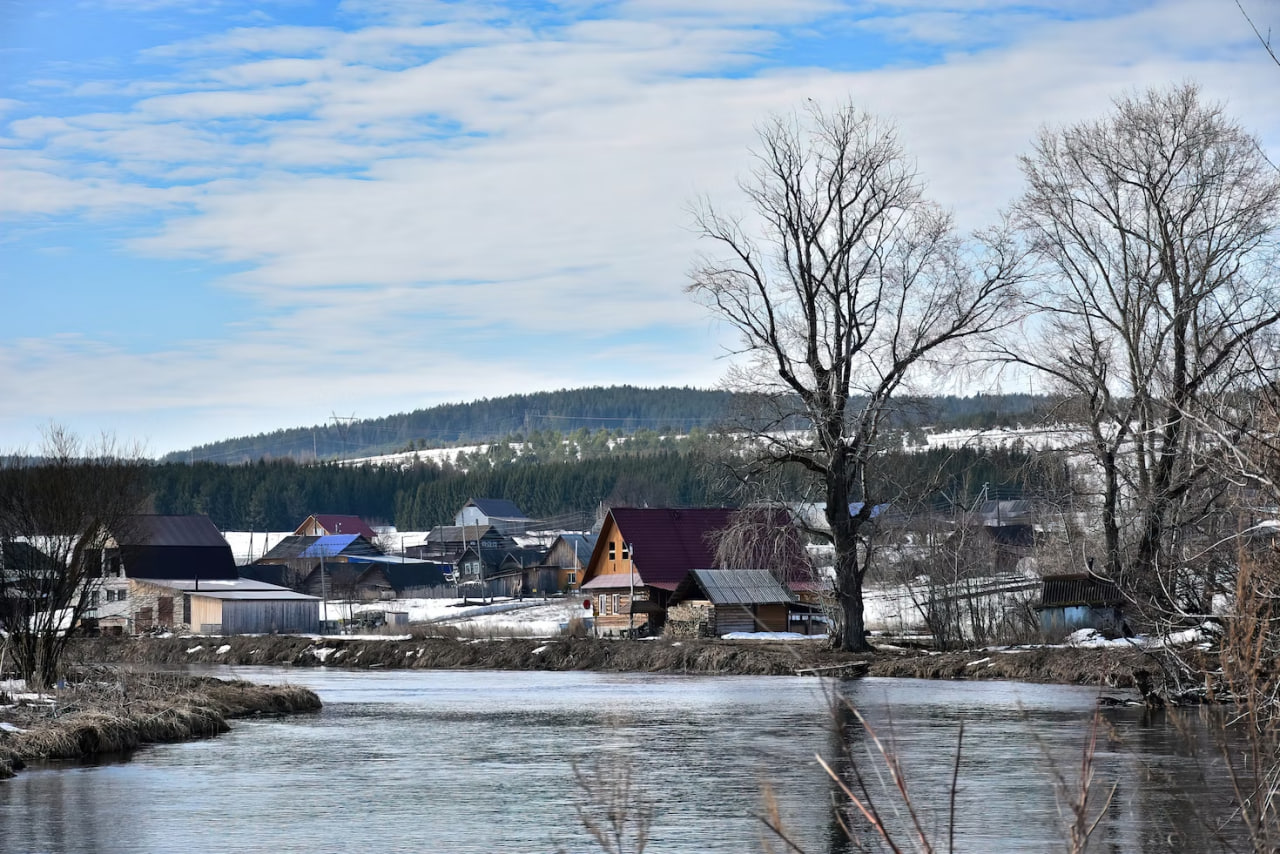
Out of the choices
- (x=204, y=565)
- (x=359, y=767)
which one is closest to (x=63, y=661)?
→ (x=359, y=767)

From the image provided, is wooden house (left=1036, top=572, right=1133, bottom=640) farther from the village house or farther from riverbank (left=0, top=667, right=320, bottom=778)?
the village house

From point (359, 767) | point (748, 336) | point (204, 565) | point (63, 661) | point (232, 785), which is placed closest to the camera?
point (232, 785)

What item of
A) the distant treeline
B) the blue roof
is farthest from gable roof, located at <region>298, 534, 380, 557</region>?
the distant treeline

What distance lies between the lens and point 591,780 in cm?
1850

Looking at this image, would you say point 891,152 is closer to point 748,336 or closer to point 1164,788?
point 748,336

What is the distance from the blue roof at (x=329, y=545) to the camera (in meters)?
130

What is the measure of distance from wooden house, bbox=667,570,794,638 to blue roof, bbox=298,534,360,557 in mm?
73601

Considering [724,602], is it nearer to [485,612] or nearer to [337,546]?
[485,612]

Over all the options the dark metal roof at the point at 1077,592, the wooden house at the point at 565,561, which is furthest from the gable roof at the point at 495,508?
the dark metal roof at the point at 1077,592

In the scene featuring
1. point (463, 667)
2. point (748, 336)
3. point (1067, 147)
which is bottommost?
point (463, 667)

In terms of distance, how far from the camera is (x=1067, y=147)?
134ft

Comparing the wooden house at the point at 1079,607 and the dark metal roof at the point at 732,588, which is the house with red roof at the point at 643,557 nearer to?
the dark metal roof at the point at 732,588

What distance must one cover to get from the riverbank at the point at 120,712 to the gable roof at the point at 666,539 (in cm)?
3521

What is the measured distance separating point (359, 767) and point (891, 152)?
28.7m
